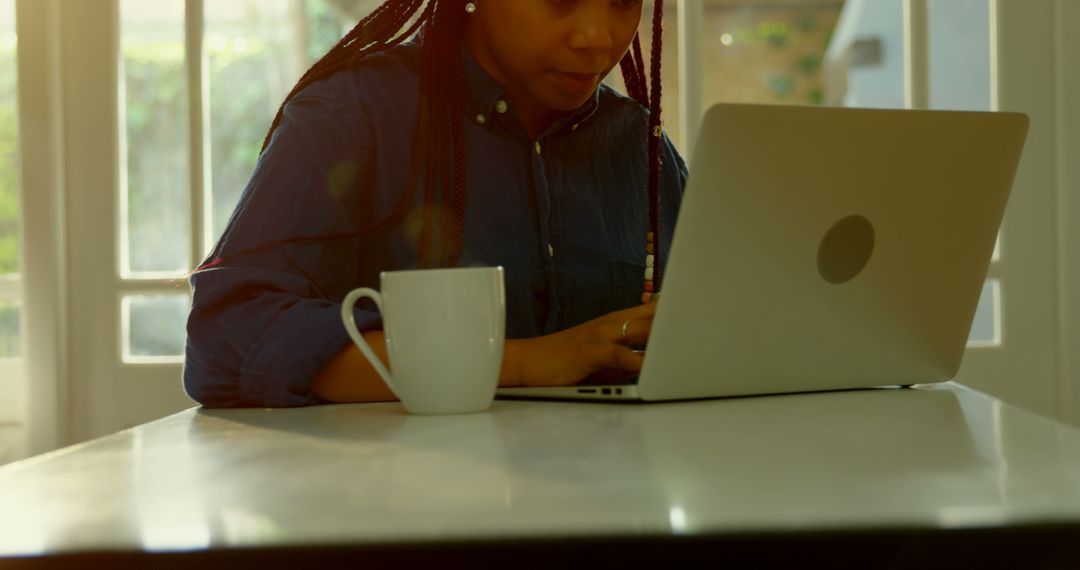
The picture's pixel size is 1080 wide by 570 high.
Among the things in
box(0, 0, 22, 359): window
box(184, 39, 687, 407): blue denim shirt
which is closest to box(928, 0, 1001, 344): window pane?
box(184, 39, 687, 407): blue denim shirt

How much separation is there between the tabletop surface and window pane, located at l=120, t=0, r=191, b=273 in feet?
5.26

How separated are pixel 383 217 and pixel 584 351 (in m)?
0.41

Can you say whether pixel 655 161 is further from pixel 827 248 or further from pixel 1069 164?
pixel 1069 164

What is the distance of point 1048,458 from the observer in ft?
1.58

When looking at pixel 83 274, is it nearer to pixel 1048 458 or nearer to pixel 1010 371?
pixel 1010 371

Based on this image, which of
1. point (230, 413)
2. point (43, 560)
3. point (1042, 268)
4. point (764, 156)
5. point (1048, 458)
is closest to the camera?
point (43, 560)

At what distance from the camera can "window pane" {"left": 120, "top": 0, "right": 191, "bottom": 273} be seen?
7.25 ft

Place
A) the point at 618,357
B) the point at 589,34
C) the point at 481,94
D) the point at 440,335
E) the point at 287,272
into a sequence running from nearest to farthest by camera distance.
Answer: the point at 440,335
the point at 618,357
the point at 287,272
the point at 589,34
the point at 481,94

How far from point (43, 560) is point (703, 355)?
49 cm

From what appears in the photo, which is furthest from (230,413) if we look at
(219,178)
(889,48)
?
(889,48)

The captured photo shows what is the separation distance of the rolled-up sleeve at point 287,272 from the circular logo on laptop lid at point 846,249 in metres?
0.36

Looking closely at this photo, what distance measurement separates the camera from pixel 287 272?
101 centimetres

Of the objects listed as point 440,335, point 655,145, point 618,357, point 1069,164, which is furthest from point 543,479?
point 1069,164

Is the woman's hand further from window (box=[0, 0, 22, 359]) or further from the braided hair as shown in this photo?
window (box=[0, 0, 22, 359])
